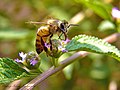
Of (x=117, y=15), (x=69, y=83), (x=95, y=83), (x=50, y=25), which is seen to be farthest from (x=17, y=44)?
(x=50, y=25)

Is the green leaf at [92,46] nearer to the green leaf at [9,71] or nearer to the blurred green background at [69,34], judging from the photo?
the green leaf at [9,71]

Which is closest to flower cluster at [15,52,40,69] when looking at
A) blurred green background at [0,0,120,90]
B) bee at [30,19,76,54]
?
bee at [30,19,76,54]

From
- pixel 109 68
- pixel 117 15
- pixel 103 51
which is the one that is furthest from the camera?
pixel 109 68

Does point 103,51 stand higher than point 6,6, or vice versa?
point 6,6

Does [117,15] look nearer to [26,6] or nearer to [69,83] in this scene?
[69,83]

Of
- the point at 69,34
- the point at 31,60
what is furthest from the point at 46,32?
the point at 69,34

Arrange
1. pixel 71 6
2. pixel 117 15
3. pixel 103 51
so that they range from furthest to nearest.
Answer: pixel 71 6
pixel 117 15
pixel 103 51

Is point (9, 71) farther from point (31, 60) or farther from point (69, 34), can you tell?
point (69, 34)
